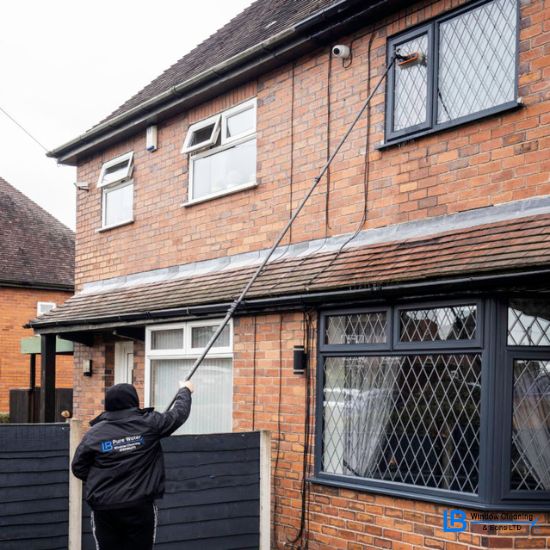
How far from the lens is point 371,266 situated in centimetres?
714

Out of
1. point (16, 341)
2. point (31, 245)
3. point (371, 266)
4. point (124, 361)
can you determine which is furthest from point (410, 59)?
point (31, 245)

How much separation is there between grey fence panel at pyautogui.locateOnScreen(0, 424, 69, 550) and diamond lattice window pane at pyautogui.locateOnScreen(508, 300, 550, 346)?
361 cm

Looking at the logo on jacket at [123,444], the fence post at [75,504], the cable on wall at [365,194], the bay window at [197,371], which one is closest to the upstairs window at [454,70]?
the cable on wall at [365,194]

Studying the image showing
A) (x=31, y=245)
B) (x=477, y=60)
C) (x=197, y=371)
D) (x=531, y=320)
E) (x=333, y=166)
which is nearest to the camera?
(x=531, y=320)

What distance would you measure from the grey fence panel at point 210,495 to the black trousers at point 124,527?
4.11 feet

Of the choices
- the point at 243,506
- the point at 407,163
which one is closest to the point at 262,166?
the point at 407,163

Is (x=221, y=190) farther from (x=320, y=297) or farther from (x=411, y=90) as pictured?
(x=411, y=90)

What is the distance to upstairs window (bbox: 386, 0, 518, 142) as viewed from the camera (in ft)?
21.9

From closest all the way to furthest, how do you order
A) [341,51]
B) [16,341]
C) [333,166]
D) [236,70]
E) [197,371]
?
[341,51]
[333,166]
[236,70]
[197,371]
[16,341]

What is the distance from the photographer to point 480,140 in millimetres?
6719

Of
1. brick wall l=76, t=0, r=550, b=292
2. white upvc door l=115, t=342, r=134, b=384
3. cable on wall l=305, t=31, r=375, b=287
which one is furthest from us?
white upvc door l=115, t=342, r=134, b=384

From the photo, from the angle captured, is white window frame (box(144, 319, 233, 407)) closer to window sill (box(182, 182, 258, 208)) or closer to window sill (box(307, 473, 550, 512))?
window sill (box(182, 182, 258, 208))

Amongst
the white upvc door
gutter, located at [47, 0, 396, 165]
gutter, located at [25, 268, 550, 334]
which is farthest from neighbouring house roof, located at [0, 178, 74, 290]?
gutter, located at [25, 268, 550, 334]

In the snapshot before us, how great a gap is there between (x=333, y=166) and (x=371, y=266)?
1.40 meters
